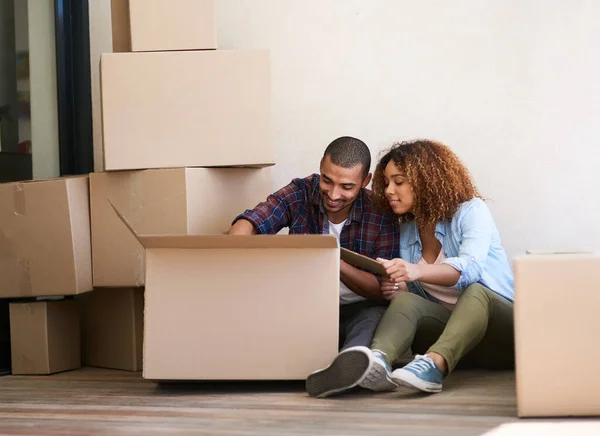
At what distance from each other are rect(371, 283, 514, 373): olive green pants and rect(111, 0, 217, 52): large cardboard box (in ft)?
2.78

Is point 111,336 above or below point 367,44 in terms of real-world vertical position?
below

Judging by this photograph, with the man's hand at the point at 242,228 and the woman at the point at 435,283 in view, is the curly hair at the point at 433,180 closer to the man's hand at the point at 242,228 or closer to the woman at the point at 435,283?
the woman at the point at 435,283

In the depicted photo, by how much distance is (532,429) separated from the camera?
5.12ft

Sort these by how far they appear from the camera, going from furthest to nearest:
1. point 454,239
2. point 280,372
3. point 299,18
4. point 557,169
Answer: point 299,18, point 557,169, point 454,239, point 280,372

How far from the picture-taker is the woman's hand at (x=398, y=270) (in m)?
2.01

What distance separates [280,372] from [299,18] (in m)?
1.25

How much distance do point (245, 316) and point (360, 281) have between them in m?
0.38

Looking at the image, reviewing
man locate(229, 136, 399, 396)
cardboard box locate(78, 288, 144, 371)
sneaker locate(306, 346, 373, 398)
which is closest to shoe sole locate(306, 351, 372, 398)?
sneaker locate(306, 346, 373, 398)

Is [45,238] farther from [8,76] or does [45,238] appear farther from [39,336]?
[8,76]

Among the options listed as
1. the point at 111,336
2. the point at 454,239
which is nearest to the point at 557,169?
the point at 454,239

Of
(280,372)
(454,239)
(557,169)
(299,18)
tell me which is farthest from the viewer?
(299,18)

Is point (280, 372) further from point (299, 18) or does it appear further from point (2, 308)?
point (299, 18)

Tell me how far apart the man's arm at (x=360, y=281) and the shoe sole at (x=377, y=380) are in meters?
0.37

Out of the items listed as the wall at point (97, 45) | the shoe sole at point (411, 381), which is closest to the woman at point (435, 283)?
the shoe sole at point (411, 381)
